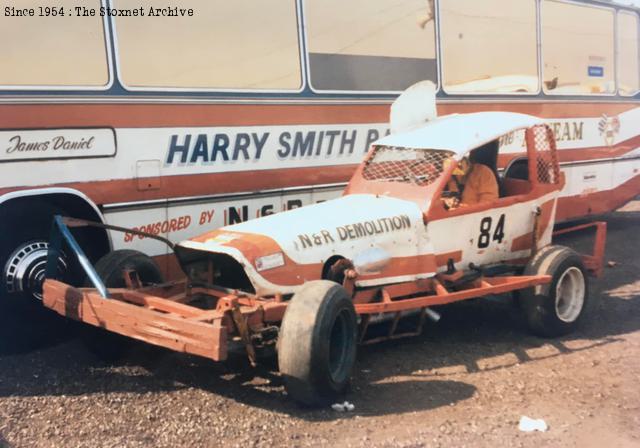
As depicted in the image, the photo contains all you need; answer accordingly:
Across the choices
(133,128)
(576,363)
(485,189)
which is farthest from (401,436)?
(133,128)

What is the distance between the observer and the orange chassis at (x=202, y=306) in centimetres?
432

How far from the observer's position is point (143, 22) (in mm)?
6023

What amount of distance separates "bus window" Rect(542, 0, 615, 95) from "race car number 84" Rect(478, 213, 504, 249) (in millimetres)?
4339

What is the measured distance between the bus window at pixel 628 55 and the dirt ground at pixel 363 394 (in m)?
6.24

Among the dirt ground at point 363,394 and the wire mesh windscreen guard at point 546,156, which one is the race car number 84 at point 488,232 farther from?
the wire mesh windscreen guard at point 546,156

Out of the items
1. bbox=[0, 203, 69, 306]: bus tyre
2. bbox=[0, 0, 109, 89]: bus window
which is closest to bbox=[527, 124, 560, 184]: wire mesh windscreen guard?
bbox=[0, 0, 109, 89]: bus window

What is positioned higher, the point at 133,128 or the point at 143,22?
the point at 143,22

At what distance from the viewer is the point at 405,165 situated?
245 inches

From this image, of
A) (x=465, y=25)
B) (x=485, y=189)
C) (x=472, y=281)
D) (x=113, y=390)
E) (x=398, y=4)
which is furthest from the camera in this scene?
(x=465, y=25)

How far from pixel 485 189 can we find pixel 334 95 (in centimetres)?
190

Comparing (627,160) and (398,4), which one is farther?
(627,160)

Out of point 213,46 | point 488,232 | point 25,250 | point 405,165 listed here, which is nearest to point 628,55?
point 488,232

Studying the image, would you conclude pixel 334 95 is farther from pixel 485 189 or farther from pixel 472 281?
pixel 472 281

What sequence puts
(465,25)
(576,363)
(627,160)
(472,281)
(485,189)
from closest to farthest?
(576,363) → (472,281) → (485,189) → (465,25) → (627,160)
